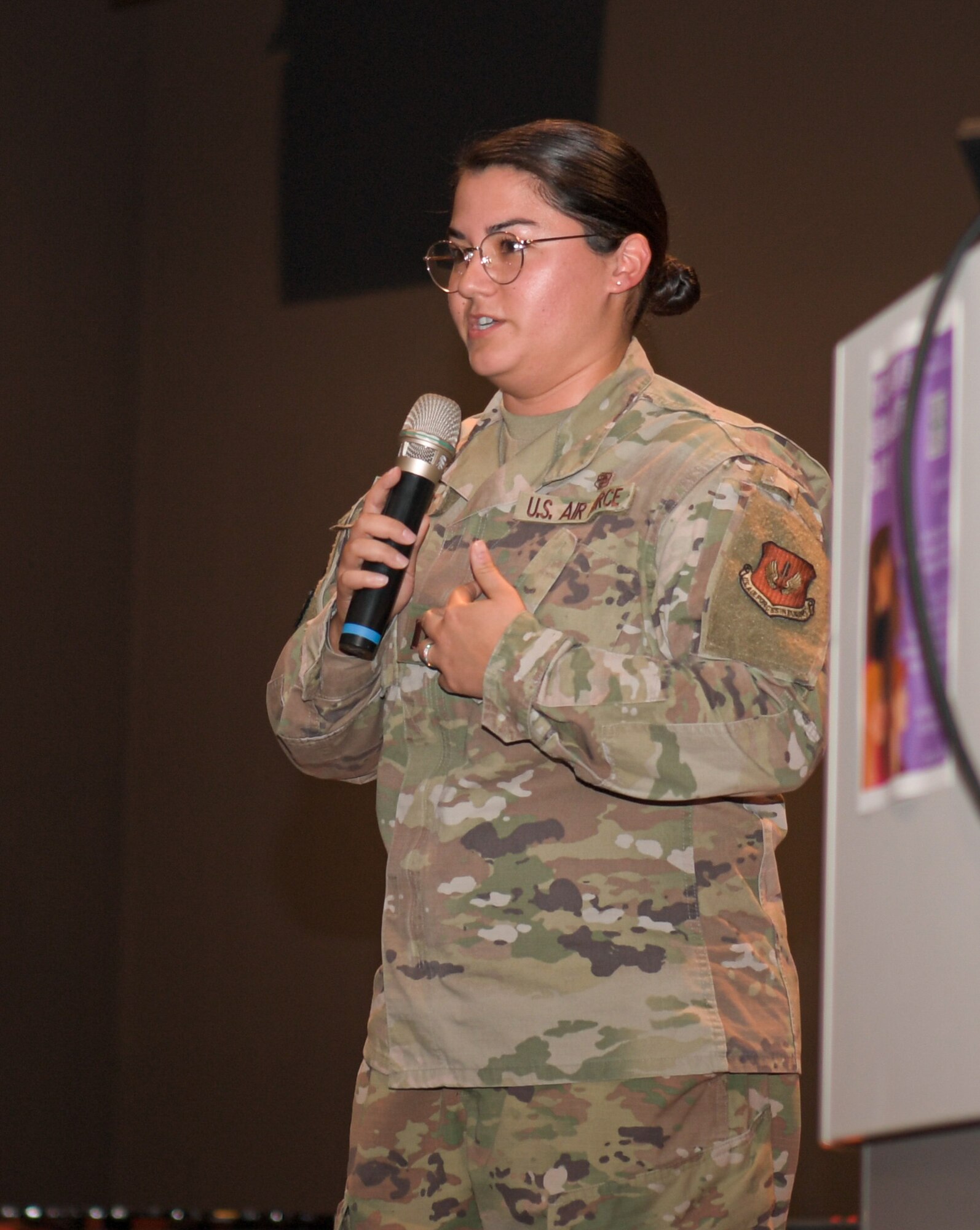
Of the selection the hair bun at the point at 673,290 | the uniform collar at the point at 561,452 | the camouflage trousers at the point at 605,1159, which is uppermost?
the hair bun at the point at 673,290

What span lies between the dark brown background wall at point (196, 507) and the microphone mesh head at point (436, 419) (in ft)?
4.59

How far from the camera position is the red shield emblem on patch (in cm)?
128

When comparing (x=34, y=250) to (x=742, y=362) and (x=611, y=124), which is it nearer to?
(x=611, y=124)

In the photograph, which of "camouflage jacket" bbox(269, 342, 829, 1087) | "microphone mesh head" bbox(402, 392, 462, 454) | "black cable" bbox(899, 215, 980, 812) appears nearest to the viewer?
"black cable" bbox(899, 215, 980, 812)

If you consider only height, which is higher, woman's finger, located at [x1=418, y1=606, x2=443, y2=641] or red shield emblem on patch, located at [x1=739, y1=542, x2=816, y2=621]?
red shield emblem on patch, located at [x1=739, y1=542, x2=816, y2=621]

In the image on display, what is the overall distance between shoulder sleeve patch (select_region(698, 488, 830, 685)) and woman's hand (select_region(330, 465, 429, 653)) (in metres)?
0.30

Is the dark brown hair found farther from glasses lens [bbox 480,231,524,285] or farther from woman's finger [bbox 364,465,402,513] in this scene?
woman's finger [bbox 364,465,402,513]

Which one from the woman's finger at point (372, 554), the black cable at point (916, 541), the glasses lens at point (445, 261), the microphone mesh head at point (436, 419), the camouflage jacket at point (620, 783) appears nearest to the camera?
the black cable at point (916, 541)

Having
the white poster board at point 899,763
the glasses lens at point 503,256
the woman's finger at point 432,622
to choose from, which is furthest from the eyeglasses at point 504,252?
the white poster board at point 899,763

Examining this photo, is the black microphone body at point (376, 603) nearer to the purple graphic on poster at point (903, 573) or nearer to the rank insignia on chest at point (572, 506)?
the rank insignia on chest at point (572, 506)

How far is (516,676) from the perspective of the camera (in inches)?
50.2

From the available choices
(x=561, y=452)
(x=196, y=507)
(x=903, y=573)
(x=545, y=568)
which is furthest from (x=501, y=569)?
(x=196, y=507)

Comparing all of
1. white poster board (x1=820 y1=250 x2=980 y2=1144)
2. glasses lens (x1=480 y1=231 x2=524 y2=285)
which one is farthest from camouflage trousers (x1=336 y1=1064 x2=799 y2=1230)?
glasses lens (x1=480 y1=231 x2=524 y2=285)

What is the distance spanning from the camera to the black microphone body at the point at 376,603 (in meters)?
1.37
